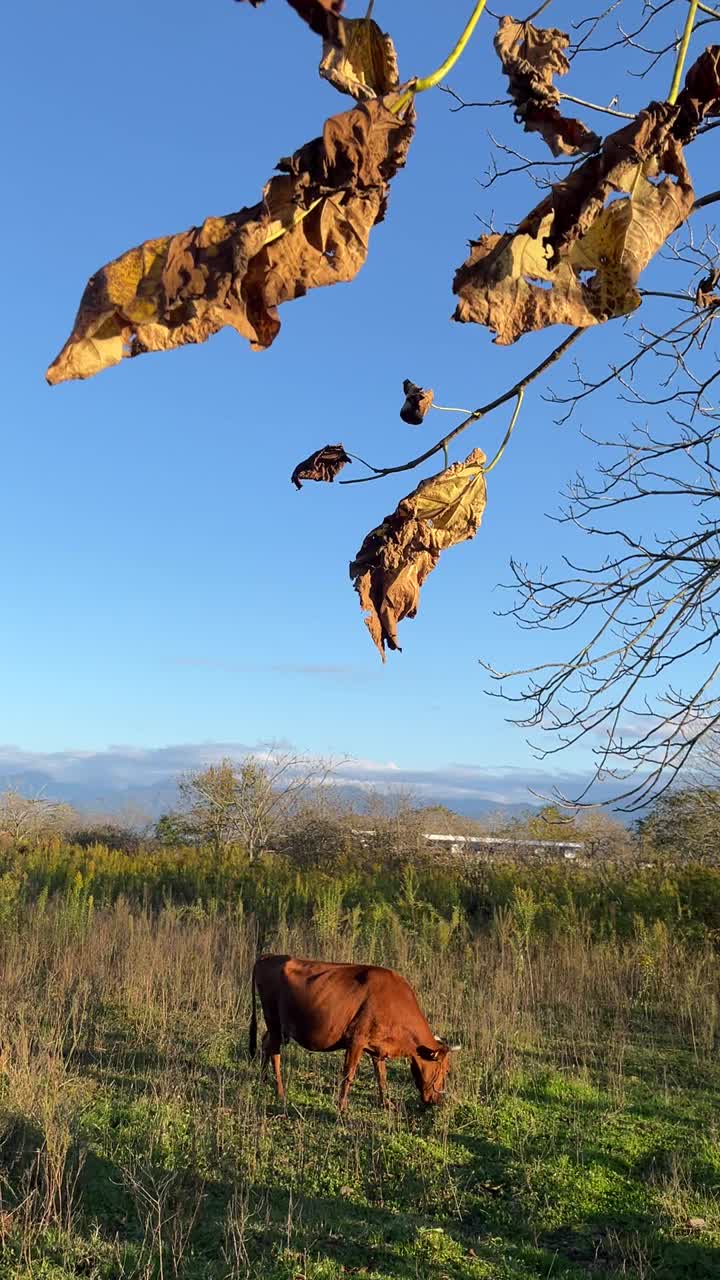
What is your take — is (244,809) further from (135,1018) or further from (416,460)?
(416,460)

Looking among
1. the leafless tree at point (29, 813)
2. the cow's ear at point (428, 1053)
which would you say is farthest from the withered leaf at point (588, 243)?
the leafless tree at point (29, 813)

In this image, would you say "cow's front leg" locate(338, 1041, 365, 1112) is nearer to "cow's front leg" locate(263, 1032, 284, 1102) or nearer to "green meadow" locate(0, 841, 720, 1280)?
"green meadow" locate(0, 841, 720, 1280)

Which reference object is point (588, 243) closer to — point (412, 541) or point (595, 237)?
point (595, 237)

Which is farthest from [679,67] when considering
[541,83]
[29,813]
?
[29,813]

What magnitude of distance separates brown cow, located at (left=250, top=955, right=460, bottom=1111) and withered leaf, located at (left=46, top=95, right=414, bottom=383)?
5.18 m

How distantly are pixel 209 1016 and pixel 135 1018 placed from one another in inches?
23.6

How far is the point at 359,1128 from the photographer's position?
539 cm

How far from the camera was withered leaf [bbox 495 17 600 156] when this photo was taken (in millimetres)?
1442

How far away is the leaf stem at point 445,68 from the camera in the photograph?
41.8 inches

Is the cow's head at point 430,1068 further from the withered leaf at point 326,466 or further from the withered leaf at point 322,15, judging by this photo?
the withered leaf at point 322,15

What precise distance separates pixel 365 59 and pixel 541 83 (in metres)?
0.46

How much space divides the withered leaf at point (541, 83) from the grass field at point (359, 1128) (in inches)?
147

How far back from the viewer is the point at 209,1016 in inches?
291

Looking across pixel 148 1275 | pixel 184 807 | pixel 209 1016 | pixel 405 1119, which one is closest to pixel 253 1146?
pixel 405 1119
